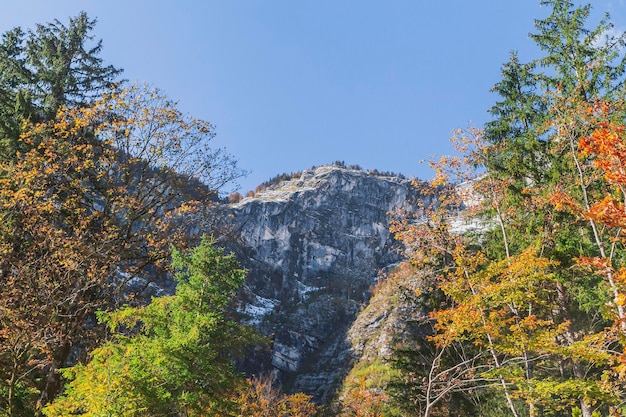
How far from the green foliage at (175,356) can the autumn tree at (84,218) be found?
3.18 feet

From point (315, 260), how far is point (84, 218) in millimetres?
123666

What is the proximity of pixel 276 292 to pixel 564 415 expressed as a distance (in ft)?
366

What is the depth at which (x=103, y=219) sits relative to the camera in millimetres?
11586

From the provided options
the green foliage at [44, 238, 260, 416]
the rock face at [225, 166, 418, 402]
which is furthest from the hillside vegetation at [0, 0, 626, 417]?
the rock face at [225, 166, 418, 402]

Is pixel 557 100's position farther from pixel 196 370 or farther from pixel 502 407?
pixel 502 407

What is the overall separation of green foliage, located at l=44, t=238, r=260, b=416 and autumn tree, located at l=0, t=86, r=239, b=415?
3.18 ft

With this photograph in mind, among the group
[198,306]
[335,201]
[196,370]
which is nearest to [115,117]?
[198,306]

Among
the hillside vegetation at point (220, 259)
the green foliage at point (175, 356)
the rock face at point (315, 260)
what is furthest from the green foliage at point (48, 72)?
the rock face at point (315, 260)

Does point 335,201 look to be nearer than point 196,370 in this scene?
No

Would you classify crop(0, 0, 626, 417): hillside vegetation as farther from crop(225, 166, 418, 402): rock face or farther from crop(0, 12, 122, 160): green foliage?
crop(225, 166, 418, 402): rock face

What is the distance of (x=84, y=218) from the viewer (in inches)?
446

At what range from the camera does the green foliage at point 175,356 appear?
6.82 metres

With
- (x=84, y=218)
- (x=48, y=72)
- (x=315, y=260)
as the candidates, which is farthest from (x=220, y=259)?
(x=315, y=260)

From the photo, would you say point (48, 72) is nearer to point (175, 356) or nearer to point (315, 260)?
point (175, 356)
